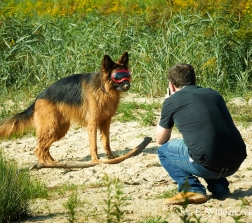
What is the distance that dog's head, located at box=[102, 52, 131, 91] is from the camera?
9070 mm

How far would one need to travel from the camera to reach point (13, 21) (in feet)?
45.3

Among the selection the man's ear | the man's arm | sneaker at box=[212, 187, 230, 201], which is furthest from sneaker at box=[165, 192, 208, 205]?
the man's ear

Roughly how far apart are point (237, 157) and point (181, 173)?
2.26 ft

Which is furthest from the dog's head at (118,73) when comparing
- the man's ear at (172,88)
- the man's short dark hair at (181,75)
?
the man's short dark hair at (181,75)

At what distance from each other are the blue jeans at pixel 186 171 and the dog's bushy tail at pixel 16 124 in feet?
12.3

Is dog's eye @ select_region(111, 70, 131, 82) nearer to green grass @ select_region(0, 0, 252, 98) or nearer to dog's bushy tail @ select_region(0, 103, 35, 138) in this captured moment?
dog's bushy tail @ select_region(0, 103, 35, 138)

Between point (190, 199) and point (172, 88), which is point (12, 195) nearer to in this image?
point (190, 199)

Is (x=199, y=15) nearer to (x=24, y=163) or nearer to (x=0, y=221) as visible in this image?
(x=24, y=163)

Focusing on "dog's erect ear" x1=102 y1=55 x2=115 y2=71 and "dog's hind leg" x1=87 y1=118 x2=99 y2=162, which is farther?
"dog's hind leg" x1=87 y1=118 x2=99 y2=162

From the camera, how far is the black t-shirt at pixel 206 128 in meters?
5.93

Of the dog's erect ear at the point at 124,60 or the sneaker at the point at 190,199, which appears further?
the dog's erect ear at the point at 124,60

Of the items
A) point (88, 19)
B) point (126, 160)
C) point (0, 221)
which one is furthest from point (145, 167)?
point (88, 19)

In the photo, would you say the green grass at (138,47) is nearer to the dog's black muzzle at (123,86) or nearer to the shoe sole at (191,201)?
the dog's black muzzle at (123,86)

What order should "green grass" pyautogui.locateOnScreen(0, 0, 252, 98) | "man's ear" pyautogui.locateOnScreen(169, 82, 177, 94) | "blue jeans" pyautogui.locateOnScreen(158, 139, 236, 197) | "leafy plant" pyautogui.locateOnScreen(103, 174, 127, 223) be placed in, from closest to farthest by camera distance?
1. "leafy plant" pyautogui.locateOnScreen(103, 174, 127, 223)
2. "blue jeans" pyautogui.locateOnScreen(158, 139, 236, 197)
3. "man's ear" pyautogui.locateOnScreen(169, 82, 177, 94)
4. "green grass" pyautogui.locateOnScreen(0, 0, 252, 98)
